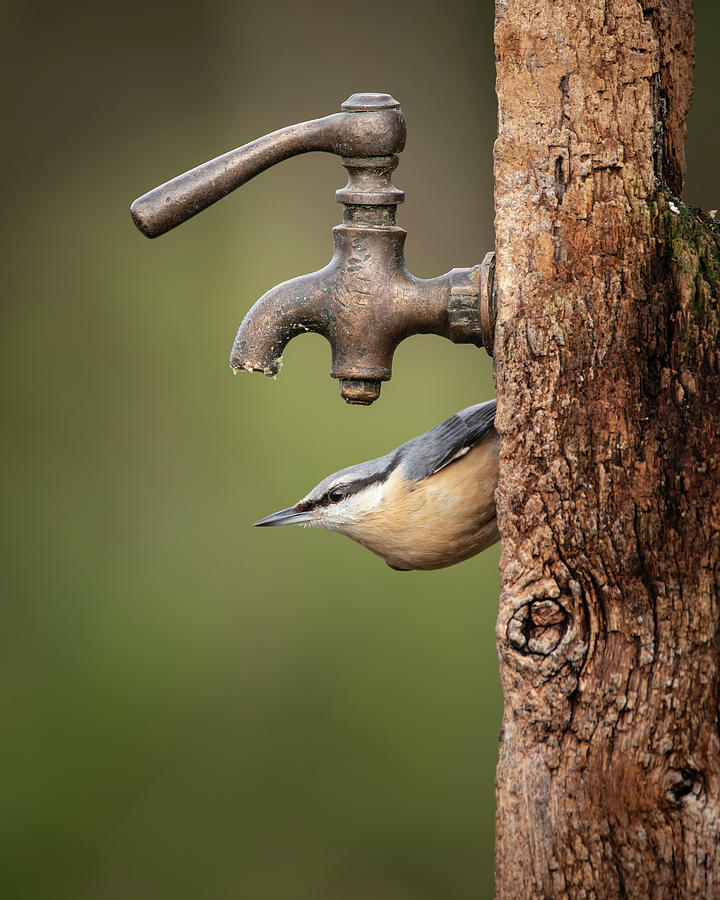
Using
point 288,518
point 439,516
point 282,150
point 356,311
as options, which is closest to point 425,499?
point 439,516

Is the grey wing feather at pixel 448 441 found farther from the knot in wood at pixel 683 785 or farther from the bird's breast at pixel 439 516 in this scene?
the knot in wood at pixel 683 785

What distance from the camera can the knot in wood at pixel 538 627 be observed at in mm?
900

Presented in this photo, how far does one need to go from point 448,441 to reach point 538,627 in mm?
454

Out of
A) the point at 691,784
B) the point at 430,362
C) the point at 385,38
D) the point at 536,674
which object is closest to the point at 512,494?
the point at 536,674

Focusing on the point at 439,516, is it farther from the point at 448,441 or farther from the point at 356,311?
the point at 356,311

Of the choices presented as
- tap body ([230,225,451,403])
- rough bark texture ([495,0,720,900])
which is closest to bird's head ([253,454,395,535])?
tap body ([230,225,451,403])

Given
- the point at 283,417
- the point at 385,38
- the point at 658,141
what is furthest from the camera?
the point at 283,417

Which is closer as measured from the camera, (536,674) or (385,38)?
(536,674)

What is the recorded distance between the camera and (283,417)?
2174mm

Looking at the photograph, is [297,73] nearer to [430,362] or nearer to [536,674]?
[430,362]

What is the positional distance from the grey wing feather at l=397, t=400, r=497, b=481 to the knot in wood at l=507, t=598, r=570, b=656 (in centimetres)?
39

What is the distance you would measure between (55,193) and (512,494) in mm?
1550

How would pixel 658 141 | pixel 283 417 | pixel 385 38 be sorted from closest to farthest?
pixel 658 141
pixel 385 38
pixel 283 417

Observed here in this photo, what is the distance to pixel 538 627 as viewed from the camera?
0.90 m
